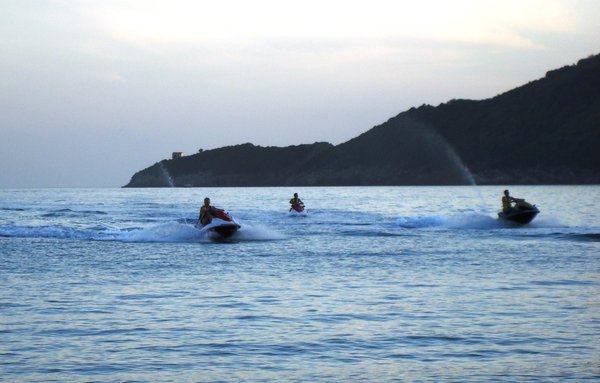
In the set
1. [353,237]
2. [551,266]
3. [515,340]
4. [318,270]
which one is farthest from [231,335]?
[353,237]

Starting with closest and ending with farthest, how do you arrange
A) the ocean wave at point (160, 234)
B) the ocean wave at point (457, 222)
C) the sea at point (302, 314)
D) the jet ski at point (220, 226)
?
the sea at point (302, 314) → the jet ski at point (220, 226) → the ocean wave at point (160, 234) → the ocean wave at point (457, 222)

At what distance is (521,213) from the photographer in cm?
4316

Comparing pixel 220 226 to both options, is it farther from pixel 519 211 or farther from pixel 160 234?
pixel 519 211

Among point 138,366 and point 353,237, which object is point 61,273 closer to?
point 138,366

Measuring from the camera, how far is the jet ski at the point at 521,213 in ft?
141

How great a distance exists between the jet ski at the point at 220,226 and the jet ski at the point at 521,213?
1418cm

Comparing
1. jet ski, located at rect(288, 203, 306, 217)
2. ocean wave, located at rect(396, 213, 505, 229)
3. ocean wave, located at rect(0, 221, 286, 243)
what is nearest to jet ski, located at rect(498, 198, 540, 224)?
ocean wave, located at rect(396, 213, 505, 229)

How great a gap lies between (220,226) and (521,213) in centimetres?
1526

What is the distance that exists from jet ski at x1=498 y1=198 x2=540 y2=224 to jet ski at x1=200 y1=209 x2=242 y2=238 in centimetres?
1418

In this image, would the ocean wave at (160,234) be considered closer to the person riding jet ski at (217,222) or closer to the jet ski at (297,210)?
the person riding jet ski at (217,222)

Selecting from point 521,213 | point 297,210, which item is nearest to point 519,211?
point 521,213

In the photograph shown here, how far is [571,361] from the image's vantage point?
12.1 metres

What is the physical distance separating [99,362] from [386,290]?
8.64 meters

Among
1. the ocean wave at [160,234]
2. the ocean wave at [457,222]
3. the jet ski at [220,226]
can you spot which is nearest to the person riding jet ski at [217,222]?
the jet ski at [220,226]
